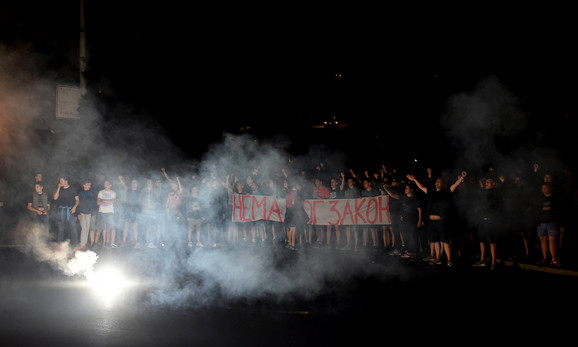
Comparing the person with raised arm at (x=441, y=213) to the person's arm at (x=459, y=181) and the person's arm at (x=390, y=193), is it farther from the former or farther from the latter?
the person's arm at (x=390, y=193)

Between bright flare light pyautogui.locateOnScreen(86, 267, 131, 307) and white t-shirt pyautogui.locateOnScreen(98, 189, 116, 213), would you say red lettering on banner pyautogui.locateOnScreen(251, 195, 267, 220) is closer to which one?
white t-shirt pyautogui.locateOnScreen(98, 189, 116, 213)

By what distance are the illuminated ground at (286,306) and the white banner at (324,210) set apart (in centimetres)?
210

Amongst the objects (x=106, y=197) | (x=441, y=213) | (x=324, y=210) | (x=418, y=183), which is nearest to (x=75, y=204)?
(x=106, y=197)

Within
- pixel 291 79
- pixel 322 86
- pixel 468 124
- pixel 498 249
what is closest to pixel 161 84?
pixel 291 79

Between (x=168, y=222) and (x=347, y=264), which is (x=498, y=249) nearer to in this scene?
(x=347, y=264)

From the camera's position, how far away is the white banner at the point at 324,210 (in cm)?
1003

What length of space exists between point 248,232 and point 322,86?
25.1 ft

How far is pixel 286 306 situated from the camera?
539 centimetres

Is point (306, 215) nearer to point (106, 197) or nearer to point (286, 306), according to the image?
point (106, 197)

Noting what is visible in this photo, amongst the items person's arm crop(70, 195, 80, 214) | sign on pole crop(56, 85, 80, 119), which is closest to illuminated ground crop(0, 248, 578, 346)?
person's arm crop(70, 195, 80, 214)

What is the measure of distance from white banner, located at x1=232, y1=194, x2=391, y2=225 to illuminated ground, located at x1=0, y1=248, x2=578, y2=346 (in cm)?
210

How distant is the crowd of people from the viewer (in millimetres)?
8203

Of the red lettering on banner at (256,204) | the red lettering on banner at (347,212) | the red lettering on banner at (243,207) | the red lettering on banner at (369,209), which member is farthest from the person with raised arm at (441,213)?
the red lettering on banner at (243,207)

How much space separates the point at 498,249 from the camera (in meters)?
8.09
